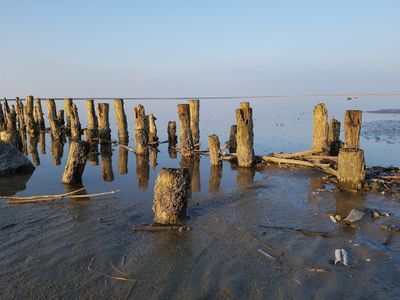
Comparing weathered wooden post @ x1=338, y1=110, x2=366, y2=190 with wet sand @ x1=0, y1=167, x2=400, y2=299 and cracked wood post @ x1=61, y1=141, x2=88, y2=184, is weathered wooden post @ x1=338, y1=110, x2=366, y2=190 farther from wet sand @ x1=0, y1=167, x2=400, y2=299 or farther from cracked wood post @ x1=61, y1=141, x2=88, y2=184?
cracked wood post @ x1=61, y1=141, x2=88, y2=184

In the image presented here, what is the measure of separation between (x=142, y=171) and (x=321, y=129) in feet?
18.9

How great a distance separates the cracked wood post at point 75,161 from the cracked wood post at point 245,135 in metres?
4.52

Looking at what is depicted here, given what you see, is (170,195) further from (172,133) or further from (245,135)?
(172,133)

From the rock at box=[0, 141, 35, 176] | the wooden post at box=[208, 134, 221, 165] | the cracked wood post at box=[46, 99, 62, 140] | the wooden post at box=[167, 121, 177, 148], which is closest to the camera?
the rock at box=[0, 141, 35, 176]

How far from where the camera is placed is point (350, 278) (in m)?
4.57

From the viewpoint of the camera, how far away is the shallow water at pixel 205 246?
14.5 feet

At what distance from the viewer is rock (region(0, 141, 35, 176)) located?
1092 cm

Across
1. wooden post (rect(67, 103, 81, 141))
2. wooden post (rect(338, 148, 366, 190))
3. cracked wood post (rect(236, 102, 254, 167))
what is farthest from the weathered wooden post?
wooden post (rect(67, 103, 81, 141))

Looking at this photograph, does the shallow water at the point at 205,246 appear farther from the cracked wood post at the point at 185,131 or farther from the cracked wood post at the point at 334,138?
the cracked wood post at the point at 185,131

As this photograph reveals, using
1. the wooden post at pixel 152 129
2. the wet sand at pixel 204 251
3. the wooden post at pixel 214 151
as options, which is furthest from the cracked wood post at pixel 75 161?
the wooden post at pixel 152 129

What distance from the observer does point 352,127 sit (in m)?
9.41

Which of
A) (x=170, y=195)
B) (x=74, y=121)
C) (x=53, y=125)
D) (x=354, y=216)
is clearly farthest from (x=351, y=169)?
(x=53, y=125)

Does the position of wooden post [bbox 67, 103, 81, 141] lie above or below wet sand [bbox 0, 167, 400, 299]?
above

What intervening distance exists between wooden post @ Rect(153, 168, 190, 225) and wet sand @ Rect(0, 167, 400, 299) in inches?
14.2
